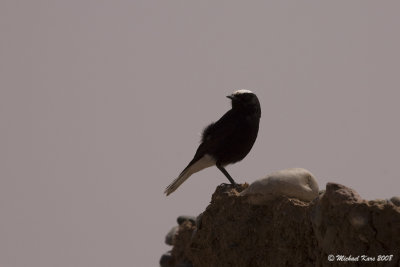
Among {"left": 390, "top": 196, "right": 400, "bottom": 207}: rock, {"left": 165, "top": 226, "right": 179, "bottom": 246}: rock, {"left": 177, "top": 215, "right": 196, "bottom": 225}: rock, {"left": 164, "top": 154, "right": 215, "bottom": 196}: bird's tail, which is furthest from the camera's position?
{"left": 165, "top": 226, "right": 179, "bottom": 246}: rock

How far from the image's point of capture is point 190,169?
33.2ft

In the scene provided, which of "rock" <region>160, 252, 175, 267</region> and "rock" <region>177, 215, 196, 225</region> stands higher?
"rock" <region>177, 215, 196, 225</region>

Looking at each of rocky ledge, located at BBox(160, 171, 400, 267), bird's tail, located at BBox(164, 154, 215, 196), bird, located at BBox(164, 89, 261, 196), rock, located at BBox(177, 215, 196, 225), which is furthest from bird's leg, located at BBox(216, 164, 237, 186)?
rock, located at BBox(177, 215, 196, 225)

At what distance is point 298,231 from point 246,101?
139 inches

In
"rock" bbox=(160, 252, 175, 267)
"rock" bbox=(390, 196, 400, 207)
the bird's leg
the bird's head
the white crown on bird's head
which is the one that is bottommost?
"rock" bbox=(160, 252, 175, 267)

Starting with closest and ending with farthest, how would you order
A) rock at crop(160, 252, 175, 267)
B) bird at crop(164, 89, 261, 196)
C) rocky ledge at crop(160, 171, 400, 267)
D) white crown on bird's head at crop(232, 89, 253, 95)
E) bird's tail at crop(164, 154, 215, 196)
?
1. rocky ledge at crop(160, 171, 400, 267)
2. bird at crop(164, 89, 261, 196)
3. white crown on bird's head at crop(232, 89, 253, 95)
4. bird's tail at crop(164, 154, 215, 196)
5. rock at crop(160, 252, 175, 267)

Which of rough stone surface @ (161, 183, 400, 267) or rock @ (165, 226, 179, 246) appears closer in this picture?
rough stone surface @ (161, 183, 400, 267)

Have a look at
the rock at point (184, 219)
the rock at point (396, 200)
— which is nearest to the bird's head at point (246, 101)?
the rock at point (396, 200)

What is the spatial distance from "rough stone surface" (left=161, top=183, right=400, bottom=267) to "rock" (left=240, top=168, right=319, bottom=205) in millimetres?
112

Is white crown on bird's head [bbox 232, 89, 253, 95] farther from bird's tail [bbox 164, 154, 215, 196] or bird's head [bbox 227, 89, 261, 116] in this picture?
bird's tail [bbox 164, 154, 215, 196]

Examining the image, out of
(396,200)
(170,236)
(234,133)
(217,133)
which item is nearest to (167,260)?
(170,236)

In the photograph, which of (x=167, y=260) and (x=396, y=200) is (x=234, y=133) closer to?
(x=396, y=200)

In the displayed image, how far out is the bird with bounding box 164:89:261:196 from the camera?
9.46 m

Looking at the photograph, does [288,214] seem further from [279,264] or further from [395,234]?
[395,234]
